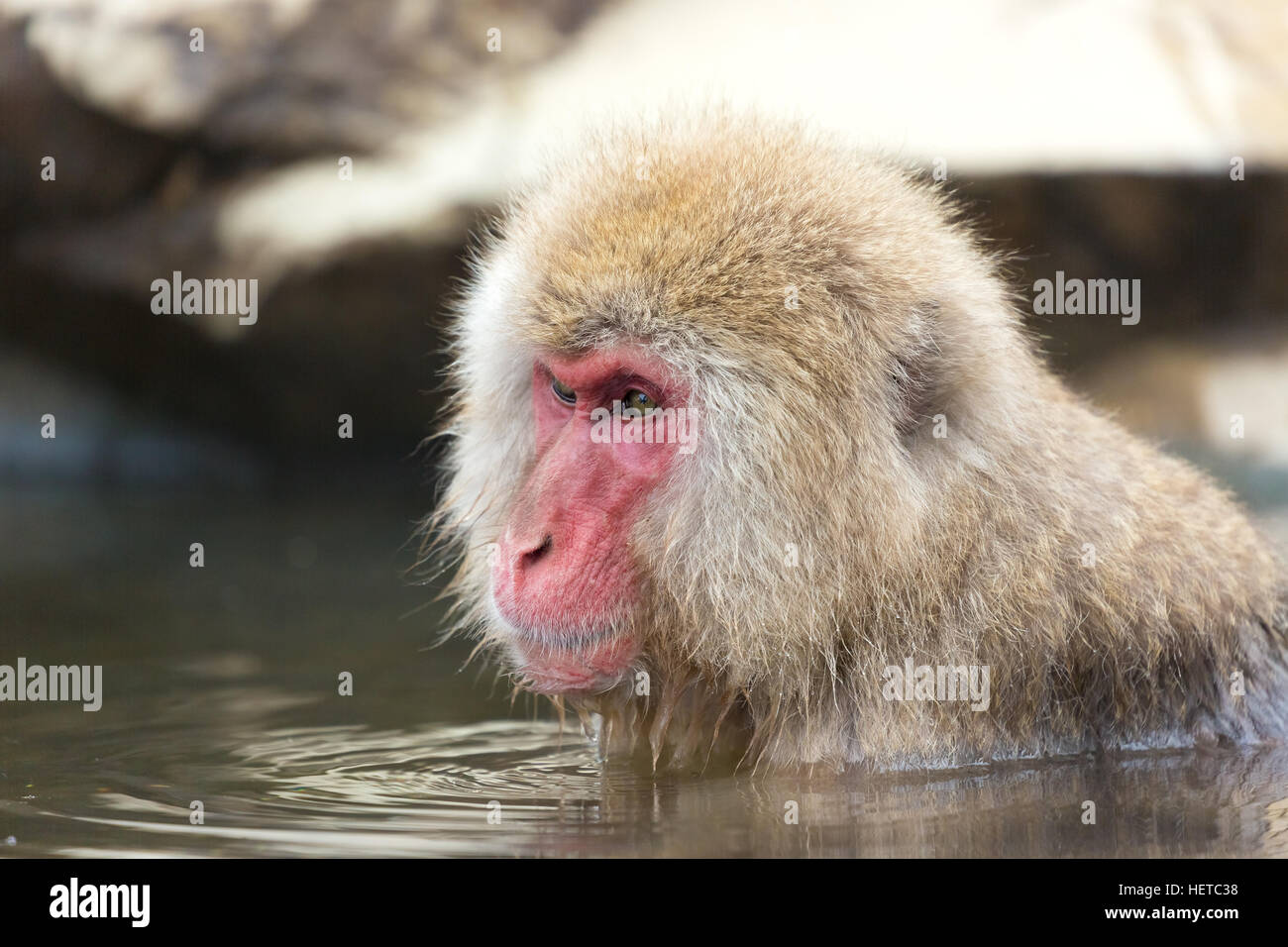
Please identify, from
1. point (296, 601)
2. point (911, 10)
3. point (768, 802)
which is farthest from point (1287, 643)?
point (911, 10)

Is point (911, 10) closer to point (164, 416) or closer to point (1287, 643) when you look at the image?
point (164, 416)

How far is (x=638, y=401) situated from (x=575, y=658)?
740 millimetres

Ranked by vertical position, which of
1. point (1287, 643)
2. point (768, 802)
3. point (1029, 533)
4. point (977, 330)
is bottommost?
point (768, 802)

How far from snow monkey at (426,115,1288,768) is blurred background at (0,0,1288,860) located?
6774 mm

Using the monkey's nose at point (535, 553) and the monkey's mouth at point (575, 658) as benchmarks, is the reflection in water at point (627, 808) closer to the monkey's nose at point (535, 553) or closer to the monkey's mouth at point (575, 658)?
the monkey's mouth at point (575, 658)

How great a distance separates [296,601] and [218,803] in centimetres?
474

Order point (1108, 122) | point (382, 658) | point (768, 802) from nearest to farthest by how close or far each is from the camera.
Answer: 1. point (768, 802)
2. point (382, 658)
3. point (1108, 122)

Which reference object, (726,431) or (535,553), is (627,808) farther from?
(726,431)

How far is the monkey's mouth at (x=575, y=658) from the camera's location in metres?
4.07

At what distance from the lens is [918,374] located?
4.28 m

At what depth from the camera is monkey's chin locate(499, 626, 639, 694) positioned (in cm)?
407

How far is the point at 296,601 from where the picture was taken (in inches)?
349

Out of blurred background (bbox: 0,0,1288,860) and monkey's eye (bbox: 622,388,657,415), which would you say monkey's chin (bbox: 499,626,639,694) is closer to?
monkey's eye (bbox: 622,388,657,415)

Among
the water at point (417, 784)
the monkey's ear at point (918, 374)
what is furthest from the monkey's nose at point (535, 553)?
the monkey's ear at point (918, 374)
